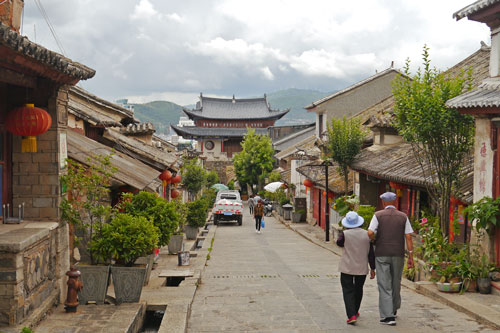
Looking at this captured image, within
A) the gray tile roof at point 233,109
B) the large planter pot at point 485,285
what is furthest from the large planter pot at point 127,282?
the gray tile roof at point 233,109

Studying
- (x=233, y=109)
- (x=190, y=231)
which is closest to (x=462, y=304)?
(x=190, y=231)

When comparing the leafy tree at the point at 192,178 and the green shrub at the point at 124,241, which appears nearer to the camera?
the green shrub at the point at 124,241

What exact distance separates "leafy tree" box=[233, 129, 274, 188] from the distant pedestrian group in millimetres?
43119

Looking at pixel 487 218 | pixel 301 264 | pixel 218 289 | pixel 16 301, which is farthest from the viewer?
pixel 301 264

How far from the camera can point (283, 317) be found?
324 inches

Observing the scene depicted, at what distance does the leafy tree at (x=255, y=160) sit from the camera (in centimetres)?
5156

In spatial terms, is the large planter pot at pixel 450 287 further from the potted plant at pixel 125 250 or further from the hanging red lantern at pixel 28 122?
the hanging red lantern at pixel 28 122

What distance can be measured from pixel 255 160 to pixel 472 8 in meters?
41.3

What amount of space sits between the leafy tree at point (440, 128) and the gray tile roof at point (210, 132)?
2085 inches

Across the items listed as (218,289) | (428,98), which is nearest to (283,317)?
(218,289)

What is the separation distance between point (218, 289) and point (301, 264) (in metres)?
4.57

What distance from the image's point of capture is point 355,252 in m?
7.70

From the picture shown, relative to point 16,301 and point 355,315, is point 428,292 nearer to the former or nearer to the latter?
point 355,315

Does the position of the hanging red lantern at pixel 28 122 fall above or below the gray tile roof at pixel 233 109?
below
